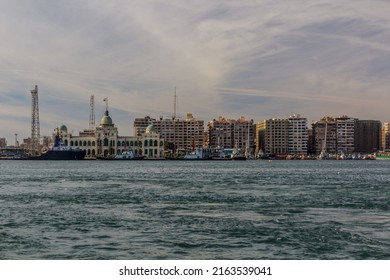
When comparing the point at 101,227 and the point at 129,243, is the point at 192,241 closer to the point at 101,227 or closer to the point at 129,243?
the point at 129,243

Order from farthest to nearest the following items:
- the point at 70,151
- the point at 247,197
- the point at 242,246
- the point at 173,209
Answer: the point at 70,151, the point at 247,197, the point at 173,209, the point at 242,246

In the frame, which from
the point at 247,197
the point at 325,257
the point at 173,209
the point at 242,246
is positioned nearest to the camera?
the point at 325,257

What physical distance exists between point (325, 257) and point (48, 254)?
8.39m

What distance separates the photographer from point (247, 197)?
127 ft

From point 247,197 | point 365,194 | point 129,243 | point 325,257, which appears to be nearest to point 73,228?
point 129,243

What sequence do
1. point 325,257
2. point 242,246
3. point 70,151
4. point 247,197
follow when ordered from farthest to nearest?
point 70,151, point 247,197, point 242,246, point 325,257

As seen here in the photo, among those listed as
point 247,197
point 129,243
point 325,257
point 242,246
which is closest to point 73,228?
point 129,243

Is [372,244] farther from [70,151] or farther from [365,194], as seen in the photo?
[70,151]

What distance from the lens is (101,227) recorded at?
2495 centimetres

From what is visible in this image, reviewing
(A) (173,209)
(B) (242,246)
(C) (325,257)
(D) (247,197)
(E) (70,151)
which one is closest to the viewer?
(C) (325,257)

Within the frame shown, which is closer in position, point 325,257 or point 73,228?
point 325,257

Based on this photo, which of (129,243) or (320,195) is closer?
(129,243)
